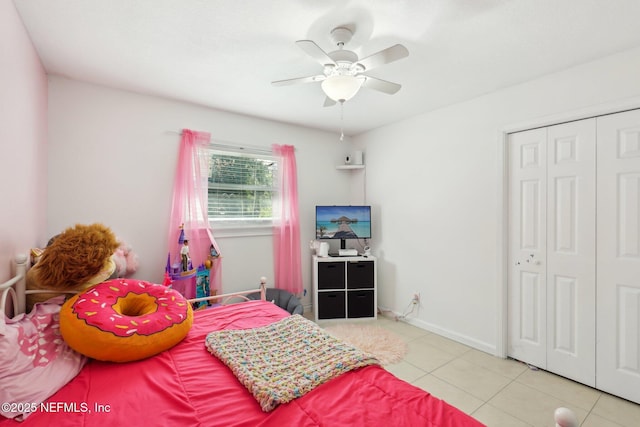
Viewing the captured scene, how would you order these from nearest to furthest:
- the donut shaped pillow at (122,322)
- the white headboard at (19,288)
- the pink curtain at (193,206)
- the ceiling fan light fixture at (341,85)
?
1. the donut shaped pillow at (122,322)
2. the white headboard at (19,288)
3. the ceiling fan light fixture at (341,85)
4. the pink curtain at (193,206)

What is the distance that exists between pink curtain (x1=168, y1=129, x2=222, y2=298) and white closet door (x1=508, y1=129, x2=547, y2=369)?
9.77 feet

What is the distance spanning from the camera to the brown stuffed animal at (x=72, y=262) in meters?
1.52

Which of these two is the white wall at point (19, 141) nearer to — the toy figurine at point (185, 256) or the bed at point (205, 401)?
the bed at point (205, 401)

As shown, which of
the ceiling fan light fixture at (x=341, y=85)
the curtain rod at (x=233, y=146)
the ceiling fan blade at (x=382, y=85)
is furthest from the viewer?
the curtain rod at (x=233, y=146)

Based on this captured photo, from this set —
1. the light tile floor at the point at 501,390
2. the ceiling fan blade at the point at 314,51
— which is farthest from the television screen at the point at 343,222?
the ceiling fan blade at the point at 314,51

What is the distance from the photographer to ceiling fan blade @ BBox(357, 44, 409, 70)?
5.25 ft

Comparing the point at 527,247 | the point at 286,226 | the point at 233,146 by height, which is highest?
the point at 233,146

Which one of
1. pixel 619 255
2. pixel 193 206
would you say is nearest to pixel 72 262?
pixel 193 206

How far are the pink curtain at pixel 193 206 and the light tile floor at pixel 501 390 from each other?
2164 millimetres

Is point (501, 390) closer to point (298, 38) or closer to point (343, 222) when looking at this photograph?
point (343, 222)

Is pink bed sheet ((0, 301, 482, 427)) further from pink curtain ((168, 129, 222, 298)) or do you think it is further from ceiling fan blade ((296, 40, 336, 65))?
ceiling fan blade ((296, 40, 336, 65))

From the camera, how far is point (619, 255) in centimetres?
209

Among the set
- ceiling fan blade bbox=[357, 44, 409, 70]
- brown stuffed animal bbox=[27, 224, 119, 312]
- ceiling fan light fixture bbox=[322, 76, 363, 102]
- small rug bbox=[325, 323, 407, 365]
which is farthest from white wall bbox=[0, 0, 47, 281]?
small rug bbox=[325, 323, 407, 365]

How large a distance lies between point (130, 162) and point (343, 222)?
247 cm
